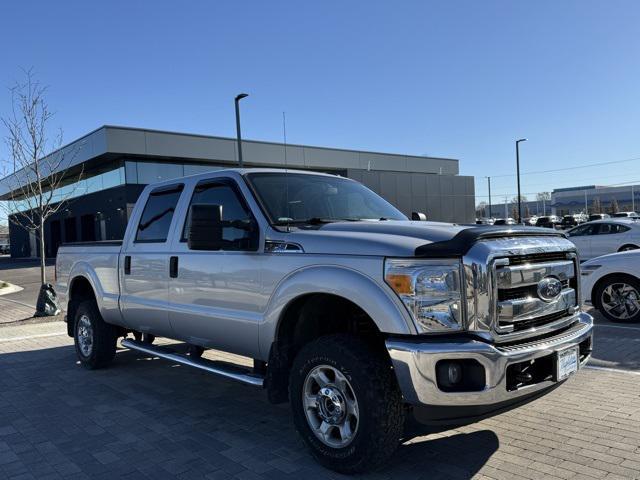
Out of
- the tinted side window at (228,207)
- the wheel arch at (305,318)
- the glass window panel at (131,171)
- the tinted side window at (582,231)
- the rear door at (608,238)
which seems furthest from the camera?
the glass window panel at (131,171)

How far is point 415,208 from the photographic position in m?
41.8

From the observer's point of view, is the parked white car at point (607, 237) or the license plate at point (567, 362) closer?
the license plate at point (567, 362)

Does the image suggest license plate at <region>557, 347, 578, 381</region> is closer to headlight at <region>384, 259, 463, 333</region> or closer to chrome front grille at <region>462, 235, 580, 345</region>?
chrome front grille at <region>462, 235, 580, 345</region>

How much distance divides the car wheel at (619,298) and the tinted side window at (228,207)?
637 centimetres

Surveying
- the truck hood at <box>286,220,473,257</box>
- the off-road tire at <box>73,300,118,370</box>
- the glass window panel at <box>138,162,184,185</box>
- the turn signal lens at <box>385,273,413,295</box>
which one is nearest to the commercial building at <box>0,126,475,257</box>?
the glass window panel at <box>138,162,184,185</box>

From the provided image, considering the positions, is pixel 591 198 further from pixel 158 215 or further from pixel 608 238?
pixel 158 215

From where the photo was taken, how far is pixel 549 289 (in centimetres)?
357

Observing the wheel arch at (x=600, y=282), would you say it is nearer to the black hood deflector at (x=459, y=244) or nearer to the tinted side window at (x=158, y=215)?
the black hood deflector at (x=459, y=244)

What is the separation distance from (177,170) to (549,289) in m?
33.3

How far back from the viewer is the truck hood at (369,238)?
3301 millimetres

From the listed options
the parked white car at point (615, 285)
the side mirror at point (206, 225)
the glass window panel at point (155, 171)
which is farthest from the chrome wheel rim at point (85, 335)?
the glass window panel at point (155, 171)

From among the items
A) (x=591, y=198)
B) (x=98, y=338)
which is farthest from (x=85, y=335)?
(x=591, y=198)

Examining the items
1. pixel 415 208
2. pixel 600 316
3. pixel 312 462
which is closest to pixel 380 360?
pixel 312 462

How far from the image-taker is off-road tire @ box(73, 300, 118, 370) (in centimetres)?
654
